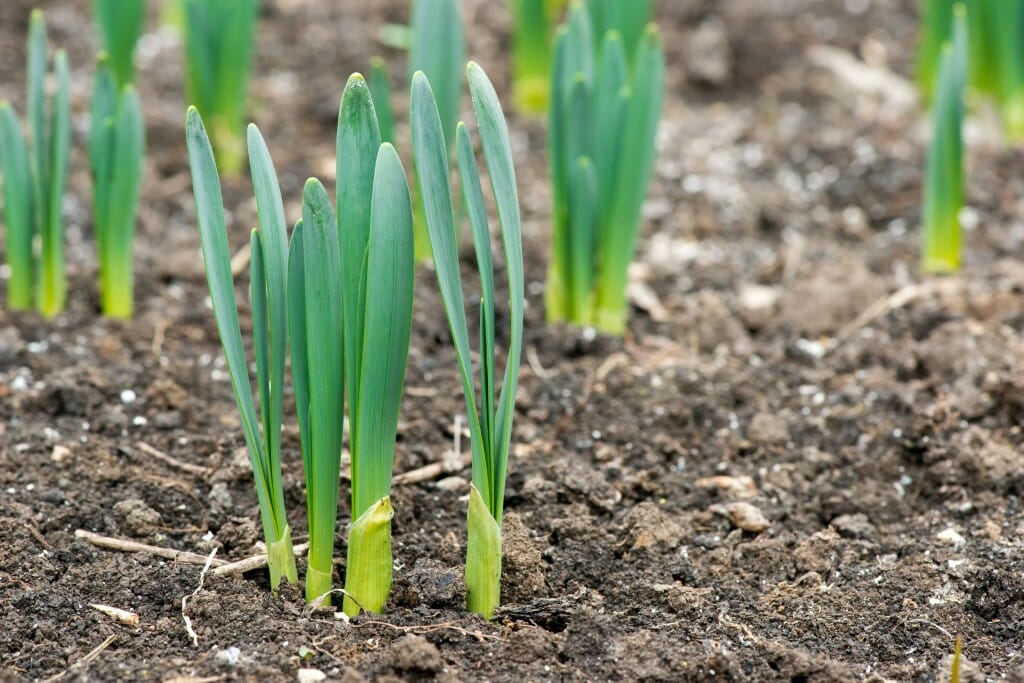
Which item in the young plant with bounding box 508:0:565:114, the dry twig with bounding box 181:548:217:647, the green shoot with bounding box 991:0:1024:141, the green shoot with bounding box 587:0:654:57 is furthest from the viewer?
the young plant with bounding box 508:0:565:114

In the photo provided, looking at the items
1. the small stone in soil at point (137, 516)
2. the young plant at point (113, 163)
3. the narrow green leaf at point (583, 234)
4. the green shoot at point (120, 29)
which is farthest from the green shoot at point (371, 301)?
the green shoot at point (120, 29)

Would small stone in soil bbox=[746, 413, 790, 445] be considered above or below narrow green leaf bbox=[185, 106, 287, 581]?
below

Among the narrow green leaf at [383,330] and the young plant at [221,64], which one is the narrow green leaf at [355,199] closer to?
the narrow green leaf at [383,330]

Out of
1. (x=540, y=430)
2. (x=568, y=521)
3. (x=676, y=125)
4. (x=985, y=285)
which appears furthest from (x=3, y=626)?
(x=676, y=125)

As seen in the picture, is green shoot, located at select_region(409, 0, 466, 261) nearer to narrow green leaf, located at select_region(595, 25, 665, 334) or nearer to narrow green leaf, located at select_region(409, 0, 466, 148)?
narrow green leaf, located at select_region(409, 0, 466, 148)

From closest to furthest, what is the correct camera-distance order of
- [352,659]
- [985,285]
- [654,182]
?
[352,659] → [985,285] → [654,182]

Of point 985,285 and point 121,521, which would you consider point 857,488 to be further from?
point 121,521

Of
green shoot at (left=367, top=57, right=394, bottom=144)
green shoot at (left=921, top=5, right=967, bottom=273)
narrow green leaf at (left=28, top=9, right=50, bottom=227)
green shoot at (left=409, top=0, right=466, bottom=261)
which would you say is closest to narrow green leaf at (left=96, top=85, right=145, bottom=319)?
narrow green leaf at (left=28, top=9, right=50, bottom=227)
